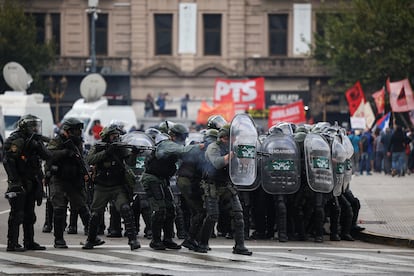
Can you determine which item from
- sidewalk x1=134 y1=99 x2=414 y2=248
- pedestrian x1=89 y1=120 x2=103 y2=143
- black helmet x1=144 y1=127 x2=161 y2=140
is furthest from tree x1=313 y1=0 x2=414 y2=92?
black helmet x1=144 y1=127 x2=161 y2=140

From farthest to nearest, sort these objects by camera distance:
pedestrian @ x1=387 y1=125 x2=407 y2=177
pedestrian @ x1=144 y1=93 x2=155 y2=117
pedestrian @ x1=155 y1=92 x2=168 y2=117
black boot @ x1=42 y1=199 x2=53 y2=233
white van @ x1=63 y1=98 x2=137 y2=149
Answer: pedestrian @ x1=155 y1=92 x2=168 y2=117
pedestrian @ x1=144 y1=93 x2=155 y2=117
white van @ x1=63 y1=98 x2=137 y2=149
pedestrian @ x1=387 y1=125 x2=407 y2=177
black boot @ x1=42 y1=199 x2=53 y2=233

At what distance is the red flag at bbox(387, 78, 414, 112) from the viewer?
4362 centimetres

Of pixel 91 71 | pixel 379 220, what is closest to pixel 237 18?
pixel 91 71

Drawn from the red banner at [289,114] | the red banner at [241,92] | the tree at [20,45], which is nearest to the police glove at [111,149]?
the red banner at [289,114]

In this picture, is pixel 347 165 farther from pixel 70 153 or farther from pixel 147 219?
pixel 70 153

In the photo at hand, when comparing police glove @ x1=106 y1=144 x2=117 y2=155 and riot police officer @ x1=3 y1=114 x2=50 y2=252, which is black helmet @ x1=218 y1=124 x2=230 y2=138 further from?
riot police officer @ x1=3 y1=114 x2=50 y2=252

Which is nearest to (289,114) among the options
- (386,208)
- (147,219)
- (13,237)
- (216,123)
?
(386,208)

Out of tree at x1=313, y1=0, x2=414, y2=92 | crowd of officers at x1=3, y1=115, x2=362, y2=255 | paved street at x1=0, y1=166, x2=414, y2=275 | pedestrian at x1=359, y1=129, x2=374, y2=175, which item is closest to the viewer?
paved street at x1=0, y1=166, x2=414, y2=275

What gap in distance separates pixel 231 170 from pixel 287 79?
150 ft

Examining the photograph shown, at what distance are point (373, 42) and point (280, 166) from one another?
3428 centimetres

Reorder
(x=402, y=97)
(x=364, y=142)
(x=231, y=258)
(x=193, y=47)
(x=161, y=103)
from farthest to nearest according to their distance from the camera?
(x=193, y=47), (x=161, y=103), (x=402, y=97), (x=364, y=142), (x=231, y=258)

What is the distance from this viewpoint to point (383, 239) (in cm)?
2022

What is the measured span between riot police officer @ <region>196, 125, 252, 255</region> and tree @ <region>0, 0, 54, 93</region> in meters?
42.3

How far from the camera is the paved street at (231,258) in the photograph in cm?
1564
